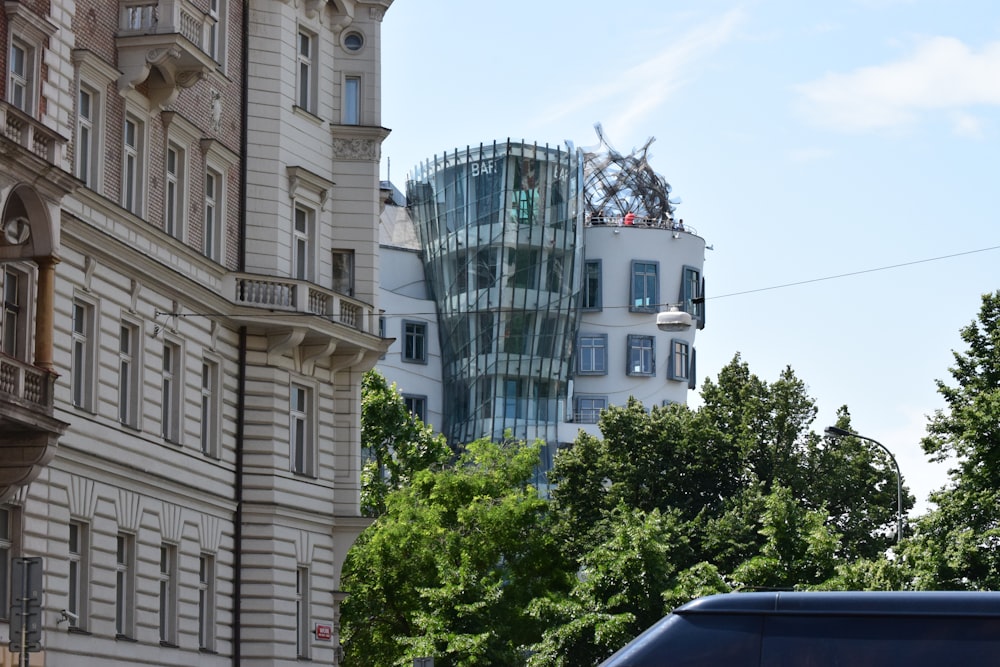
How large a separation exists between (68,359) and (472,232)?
224 ft

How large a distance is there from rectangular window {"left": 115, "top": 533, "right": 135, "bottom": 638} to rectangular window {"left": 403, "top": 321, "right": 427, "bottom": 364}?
6702cm

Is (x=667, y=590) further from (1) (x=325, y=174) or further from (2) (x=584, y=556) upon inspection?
(1) (x=325, y=174)

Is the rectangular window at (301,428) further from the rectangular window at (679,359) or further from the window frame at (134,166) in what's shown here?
the rectangular window at (679,359)

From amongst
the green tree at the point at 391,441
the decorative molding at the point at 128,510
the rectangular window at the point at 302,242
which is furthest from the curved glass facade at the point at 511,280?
the decorative molding at the point at 128,510

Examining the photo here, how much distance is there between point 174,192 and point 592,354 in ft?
224

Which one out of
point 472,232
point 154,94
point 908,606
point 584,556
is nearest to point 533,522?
point 584,556

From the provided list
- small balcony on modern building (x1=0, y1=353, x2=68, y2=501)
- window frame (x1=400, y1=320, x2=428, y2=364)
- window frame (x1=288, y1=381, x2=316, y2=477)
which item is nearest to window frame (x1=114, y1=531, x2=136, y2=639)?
small balcony on modern building (x1=0, y1=353, x2=68, y2=501)

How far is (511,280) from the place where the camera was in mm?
99062

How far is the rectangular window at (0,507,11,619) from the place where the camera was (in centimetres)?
2966

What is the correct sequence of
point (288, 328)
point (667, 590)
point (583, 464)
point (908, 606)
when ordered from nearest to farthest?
1. point (908, 606)
2. point (288, 328)
3. point (667, 590)
4. point (583, 464)

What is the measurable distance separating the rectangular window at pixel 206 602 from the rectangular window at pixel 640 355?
67.2 meters

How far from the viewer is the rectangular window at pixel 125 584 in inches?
1356

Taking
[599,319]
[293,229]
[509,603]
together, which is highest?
[599,319]

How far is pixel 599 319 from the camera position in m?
105
